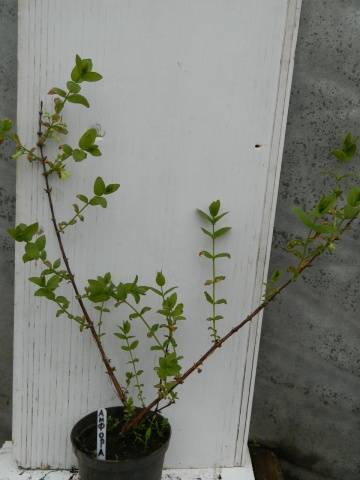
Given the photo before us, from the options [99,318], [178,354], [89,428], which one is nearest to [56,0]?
[99,318]

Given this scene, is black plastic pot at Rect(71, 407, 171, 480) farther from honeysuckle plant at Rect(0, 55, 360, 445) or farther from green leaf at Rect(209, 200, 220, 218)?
green leaf at Rect(209, 200, 220, 218)

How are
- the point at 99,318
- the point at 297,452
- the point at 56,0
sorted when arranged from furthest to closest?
1. the point at 297,452
2. the point at 99,318
3. the point at 56,0

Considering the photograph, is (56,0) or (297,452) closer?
(56,0)

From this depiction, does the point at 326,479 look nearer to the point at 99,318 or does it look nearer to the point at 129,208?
the point at 99,318

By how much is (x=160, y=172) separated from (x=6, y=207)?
0.46 m

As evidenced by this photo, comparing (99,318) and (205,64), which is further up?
(205,64)

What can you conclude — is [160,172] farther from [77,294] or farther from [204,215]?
[77,294]

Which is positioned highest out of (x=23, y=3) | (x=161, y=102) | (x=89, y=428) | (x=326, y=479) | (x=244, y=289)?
(x=23, y=3)

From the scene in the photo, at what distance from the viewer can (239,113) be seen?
101 cm

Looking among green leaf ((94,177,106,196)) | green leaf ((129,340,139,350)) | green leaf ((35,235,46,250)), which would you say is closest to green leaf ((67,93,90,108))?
green leaf ((94,177,106,196))

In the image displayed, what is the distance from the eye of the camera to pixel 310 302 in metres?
1.31

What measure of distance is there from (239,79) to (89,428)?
82cm

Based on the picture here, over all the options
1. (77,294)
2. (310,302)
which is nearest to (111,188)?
(77,294)

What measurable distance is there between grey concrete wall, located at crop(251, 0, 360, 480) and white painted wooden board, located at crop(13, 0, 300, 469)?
21 centimetres
